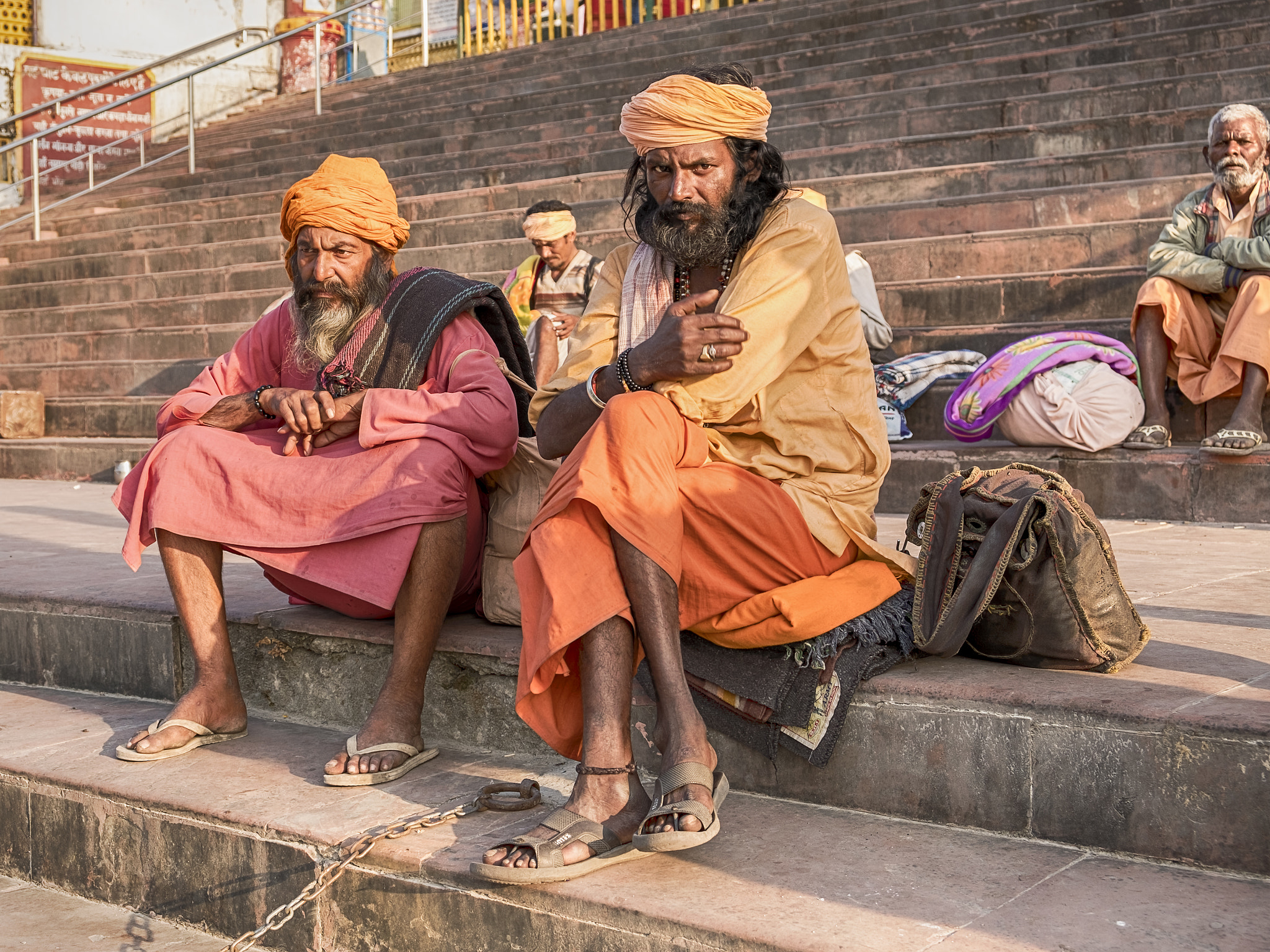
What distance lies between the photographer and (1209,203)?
556cm

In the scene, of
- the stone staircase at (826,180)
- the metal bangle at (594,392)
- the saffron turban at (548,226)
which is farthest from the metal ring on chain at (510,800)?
the saffron turban at (548,226)

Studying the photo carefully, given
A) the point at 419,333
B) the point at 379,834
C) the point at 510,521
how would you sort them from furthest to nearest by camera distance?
the point at 419,333 → the point at 510,521 → the point at 379,834

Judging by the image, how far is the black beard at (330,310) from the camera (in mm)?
3355

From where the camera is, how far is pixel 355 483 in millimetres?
3016

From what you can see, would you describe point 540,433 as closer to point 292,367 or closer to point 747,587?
point 747,587

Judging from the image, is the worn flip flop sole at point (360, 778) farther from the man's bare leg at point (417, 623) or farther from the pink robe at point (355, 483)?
the pink robe at point (355, 483)

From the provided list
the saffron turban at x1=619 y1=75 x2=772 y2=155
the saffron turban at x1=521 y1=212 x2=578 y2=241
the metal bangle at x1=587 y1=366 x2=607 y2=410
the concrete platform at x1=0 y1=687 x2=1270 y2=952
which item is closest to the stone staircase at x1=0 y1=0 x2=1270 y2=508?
the saffron turban at x1=521 y1=212 x2=578 y2=241

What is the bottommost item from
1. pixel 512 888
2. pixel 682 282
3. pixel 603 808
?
pixel 512 888

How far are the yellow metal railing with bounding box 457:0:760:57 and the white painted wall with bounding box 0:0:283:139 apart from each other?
10.4ft

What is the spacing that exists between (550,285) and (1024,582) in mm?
4739

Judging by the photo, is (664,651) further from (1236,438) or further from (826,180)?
(826,180)

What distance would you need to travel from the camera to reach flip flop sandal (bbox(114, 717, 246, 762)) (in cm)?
300

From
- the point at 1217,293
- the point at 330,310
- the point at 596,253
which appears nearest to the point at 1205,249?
the point at 1217,293

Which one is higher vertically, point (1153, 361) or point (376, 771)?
point (1153, 361)
